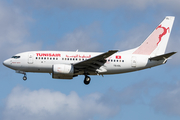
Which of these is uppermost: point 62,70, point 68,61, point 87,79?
point 68,61

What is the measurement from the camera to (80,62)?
50.1m

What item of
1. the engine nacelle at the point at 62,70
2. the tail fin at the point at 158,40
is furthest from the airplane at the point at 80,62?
the tail fin at the point at 158,40

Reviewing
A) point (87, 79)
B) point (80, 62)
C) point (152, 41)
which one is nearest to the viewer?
point (80, 62)

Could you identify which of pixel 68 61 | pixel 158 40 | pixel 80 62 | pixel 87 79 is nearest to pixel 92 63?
pixel 80 62

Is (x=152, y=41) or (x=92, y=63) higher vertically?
(x=152, y=41)

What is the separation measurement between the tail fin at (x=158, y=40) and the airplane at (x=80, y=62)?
512 mm

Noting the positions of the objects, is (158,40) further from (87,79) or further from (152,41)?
(87,79)

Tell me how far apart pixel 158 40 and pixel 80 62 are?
13.5 metres

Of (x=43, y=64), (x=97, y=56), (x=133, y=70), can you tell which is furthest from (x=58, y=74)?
(x=133, y=70)

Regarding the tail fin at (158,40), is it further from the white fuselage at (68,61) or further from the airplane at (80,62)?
the white fuselage at (68,61)

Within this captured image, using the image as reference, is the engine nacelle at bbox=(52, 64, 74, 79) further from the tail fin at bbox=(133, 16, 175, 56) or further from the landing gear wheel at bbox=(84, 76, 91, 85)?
the tail fin at bbox=(133, 16, 175, 56)

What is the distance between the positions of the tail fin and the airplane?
1.68 ft

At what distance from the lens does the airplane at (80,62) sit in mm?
50562

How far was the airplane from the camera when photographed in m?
50.6
